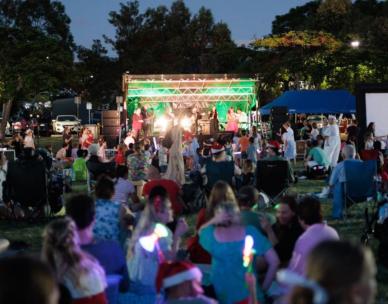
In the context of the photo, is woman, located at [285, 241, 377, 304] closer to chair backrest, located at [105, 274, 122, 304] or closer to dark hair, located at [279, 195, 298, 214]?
chair backrest, located at [105, 274, 122, 304]

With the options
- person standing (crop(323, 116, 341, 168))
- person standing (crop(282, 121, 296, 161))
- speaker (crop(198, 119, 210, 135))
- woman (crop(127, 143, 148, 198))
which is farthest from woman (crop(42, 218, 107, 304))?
speaker (crop(198, 119, 210, 135))

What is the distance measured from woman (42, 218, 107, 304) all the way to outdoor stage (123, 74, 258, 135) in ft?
85.0

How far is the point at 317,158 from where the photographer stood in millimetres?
16797

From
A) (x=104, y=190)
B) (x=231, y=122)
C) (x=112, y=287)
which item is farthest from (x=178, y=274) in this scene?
(x=231, y=122)

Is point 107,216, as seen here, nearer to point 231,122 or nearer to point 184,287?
point 184,287

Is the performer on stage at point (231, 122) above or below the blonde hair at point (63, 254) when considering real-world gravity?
above

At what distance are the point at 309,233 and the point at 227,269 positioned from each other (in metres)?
0.64

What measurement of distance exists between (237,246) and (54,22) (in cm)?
4725

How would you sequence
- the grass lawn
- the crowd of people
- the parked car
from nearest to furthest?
the crowd of people < the grass lawn < the parked car

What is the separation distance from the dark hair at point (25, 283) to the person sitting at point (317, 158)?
1461 cm

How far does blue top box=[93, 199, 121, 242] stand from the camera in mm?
5879

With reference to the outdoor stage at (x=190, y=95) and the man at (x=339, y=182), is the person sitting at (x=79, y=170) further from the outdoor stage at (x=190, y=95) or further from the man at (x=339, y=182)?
the outdoor stage at (x=190, y=95)

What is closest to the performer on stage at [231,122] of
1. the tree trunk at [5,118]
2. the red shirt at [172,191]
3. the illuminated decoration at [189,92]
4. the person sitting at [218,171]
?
the illuminated decoration at [189,92]

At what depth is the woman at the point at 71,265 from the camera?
3754 millimetres
